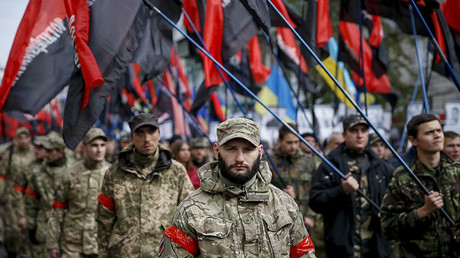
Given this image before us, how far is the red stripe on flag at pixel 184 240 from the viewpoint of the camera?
3.83 m

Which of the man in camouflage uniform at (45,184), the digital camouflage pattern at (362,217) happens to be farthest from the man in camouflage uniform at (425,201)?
the man in camouflage uniform at (45,184)

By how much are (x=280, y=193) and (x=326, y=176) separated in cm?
330

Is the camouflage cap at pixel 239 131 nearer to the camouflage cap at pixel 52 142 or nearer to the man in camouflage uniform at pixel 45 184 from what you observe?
the man in camouflage uniform at pixel 45 184

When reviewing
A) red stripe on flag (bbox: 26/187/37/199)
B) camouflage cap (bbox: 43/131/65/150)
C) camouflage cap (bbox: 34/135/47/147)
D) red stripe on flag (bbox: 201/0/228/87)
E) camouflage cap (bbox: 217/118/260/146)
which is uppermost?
red stripe on flag (bbox: 201/0/228/87)

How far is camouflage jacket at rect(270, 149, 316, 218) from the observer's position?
842 centimetres

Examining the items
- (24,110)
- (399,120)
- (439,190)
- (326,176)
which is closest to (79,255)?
(24,110)

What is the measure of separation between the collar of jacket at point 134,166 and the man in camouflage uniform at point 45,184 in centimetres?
357

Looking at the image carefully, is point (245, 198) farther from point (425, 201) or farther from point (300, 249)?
point (425, 201)

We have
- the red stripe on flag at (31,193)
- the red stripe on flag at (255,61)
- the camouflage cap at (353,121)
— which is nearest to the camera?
the camouflage cap at (353,121)

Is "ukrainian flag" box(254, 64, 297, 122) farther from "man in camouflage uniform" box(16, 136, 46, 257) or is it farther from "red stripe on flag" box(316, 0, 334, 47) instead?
"man in camouflage uniform" box(16, 136, 46, 257)

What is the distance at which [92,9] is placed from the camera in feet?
19.9

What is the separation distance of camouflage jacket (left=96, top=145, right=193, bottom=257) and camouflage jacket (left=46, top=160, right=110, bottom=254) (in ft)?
5.67

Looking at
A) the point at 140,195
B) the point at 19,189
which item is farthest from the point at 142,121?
the point at 19,189

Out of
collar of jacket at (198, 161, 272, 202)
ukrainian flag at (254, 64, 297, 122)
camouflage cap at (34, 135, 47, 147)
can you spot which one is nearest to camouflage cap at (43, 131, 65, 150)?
camouflage cap at (34, 135, 47, 147)
